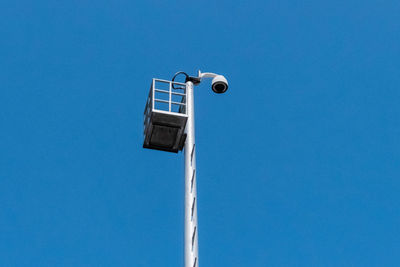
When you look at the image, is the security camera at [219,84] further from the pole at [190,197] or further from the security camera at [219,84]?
the pole at [190,197]

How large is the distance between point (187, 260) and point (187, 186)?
1768 millimetres

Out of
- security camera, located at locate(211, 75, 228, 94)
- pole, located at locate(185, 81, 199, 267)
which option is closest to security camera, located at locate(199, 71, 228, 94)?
security camera, located at locate(211, 75, 228, 94)

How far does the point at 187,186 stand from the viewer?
581 inches

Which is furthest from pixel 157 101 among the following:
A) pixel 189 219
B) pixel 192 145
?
pixel 189 219

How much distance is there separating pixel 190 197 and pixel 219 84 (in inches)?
141

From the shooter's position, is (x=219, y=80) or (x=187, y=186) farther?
(x=219, y=80)

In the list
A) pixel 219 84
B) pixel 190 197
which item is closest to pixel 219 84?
pixel 219 84

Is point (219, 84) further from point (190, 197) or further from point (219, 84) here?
point (190, 197)

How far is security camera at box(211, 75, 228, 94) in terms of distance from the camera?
1709 cm

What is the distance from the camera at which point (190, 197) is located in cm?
1456

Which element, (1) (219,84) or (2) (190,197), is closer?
(2) (190,197)

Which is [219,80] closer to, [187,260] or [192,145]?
[192,145]

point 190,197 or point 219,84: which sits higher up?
point 219,84

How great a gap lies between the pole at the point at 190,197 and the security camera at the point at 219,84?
829 mm
